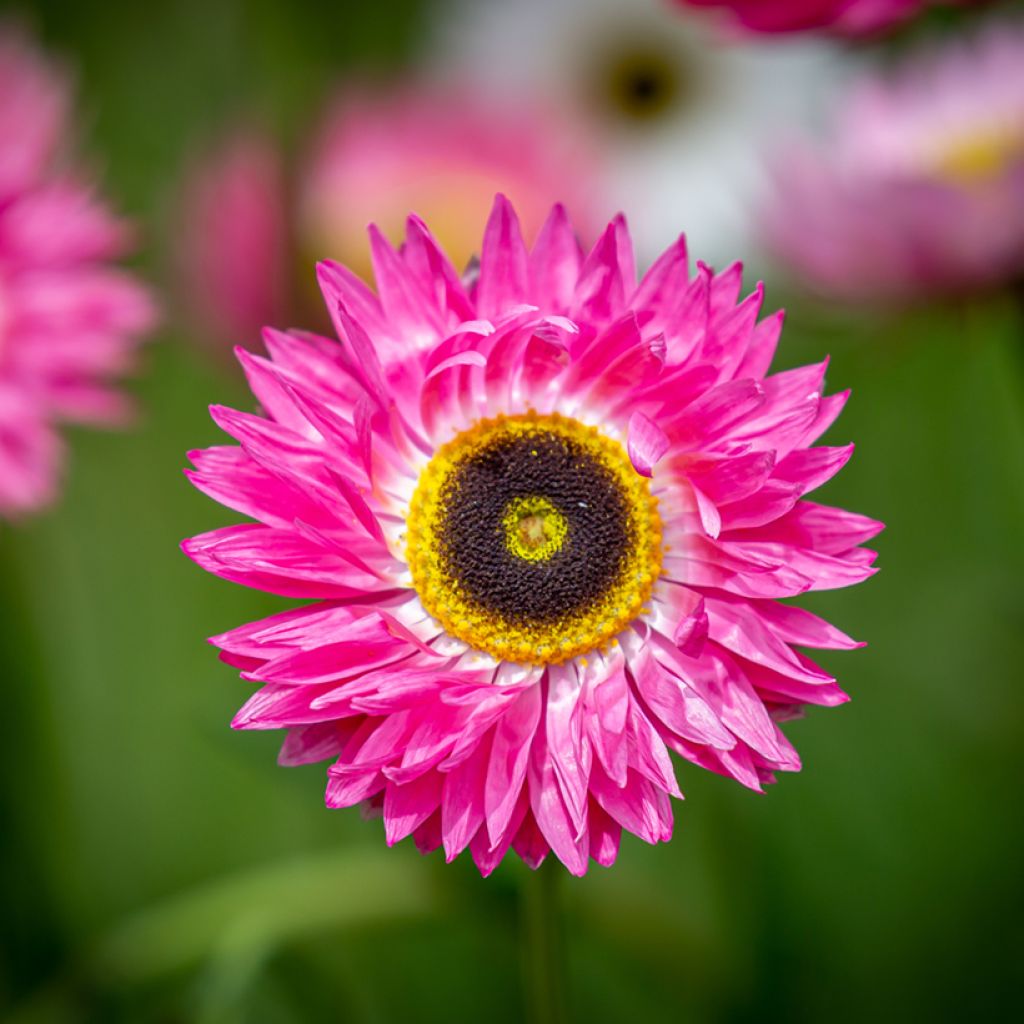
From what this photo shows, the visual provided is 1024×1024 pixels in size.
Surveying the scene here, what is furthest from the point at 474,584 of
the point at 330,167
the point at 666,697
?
the point at 330,167

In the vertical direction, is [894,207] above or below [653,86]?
below

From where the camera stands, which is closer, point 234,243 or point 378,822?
point 378,822

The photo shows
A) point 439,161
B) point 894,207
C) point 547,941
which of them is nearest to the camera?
point 547,941

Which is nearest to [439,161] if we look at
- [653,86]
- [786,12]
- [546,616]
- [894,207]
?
[653,86]

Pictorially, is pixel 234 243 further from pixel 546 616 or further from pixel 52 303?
pixel 546 616

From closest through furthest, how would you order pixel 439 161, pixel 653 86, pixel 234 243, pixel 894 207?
1. pixel 894 207
2. pixel 234 243
3. pixel 439 161
4. pixel 653 86

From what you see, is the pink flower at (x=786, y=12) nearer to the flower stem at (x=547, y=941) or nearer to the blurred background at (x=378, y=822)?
the blurred background at (x=378, y=822)
